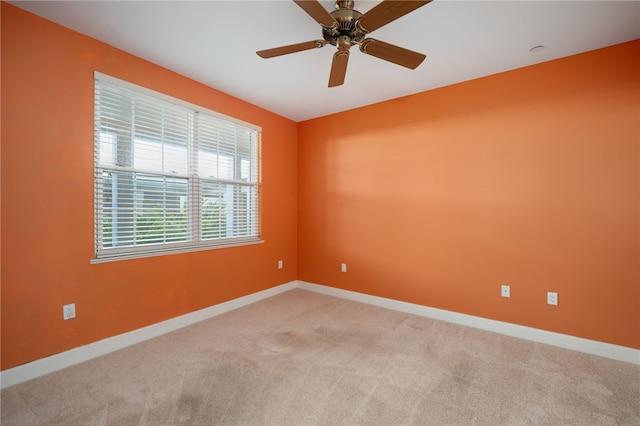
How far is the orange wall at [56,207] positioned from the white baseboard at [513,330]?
7.69ft

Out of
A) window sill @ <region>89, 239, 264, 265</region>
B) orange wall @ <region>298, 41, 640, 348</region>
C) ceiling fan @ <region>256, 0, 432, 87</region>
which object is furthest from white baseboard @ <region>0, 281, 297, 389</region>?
ceiling fan @ <region>256, 0, 432, 87</region>

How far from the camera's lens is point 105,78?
2.32 meters

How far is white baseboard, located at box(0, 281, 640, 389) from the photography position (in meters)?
2.00

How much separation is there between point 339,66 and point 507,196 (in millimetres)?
2062

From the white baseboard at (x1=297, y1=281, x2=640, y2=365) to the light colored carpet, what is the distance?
88 mm

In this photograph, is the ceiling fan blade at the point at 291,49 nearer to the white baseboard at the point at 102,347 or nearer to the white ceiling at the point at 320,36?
the white ceiling at the point at 320,36

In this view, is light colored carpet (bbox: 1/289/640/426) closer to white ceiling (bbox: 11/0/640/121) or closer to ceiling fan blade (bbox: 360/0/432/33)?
ceiling fan blade (bbox: 360/0/432/33)

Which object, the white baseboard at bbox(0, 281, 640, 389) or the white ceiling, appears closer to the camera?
the white ceiling

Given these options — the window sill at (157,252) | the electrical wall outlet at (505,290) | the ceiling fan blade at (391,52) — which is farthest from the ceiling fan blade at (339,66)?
the electrical wall outlet at (505,290)

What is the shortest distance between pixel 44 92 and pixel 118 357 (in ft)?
6.94

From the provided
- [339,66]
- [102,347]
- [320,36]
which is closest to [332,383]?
[102,347]

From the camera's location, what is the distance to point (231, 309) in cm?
333

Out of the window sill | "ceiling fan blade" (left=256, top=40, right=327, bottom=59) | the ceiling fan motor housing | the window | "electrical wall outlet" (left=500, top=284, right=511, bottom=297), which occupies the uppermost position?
the ceiling fan motor housing

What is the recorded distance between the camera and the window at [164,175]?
93.6 inches
